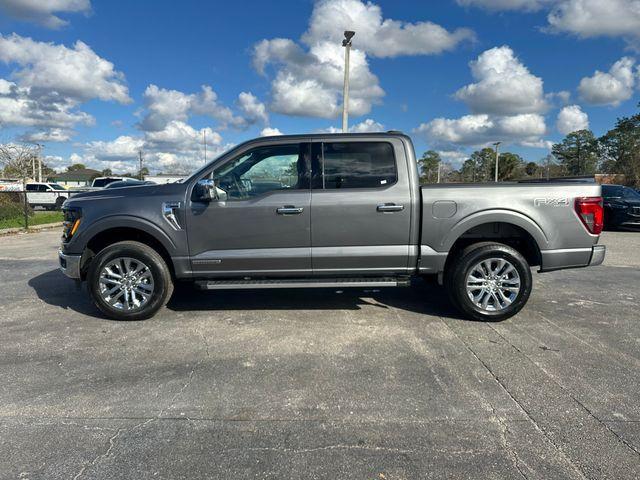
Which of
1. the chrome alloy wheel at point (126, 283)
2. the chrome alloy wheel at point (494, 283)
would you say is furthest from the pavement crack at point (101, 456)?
the chrome alloy wheel at point (494, 283)

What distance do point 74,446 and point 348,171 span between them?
342cm

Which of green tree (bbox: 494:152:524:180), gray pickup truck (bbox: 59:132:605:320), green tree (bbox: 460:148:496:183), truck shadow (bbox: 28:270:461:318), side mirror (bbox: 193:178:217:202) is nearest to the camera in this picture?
side mirror (bbox: 193:178:217:202)

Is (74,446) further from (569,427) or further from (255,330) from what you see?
(569,427)

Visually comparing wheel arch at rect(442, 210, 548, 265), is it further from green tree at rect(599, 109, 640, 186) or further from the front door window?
green tree at rect(599, 109, 640, 186)

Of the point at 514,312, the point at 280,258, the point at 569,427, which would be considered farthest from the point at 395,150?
the point at 569,427

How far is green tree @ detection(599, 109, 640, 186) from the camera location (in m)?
39.3

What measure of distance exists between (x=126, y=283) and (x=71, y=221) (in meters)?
0.96

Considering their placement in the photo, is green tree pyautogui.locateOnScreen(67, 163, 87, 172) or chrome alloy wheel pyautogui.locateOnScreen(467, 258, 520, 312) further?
green tree pyautogui.locateOnScreen(67, 163, 87, 172)

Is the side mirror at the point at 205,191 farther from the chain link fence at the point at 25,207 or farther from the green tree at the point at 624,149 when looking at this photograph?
the green tree at the point at 624,149

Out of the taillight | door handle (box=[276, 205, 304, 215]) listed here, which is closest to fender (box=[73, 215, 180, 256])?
door handle (box=[276, 205, 304, 215])

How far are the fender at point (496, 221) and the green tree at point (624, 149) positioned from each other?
4274 centimetres

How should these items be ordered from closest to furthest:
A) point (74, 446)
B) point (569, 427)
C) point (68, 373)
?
point (74, 446), point (569, 427), point (68, 373)

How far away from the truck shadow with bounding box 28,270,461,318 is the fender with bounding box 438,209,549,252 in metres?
0.98

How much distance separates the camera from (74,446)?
255cm
